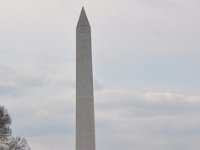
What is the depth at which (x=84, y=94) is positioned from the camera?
163 feet

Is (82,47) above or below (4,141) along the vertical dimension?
above

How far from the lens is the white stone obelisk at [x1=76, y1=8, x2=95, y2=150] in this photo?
4966cm

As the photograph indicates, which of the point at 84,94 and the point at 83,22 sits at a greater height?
the point at 83,22

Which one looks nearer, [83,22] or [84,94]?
[84,94]

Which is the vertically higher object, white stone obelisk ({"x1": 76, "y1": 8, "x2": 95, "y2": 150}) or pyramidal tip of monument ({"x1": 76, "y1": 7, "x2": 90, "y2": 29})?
pyramidal tip of monument ({"x1": 76, "y1": 7, "x2": 90, "y2": 29})

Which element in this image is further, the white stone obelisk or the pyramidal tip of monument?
the pyramidal tip of monument

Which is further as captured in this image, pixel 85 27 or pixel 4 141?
pixel 4 141

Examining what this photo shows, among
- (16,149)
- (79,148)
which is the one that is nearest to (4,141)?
(16,149)

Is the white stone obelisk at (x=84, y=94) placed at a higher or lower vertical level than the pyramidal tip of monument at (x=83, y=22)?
lower

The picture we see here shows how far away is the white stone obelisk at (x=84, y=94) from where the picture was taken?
Answer: 49.7 m

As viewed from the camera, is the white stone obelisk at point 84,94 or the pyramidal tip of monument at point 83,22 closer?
the white stone obelisk at point 84,94

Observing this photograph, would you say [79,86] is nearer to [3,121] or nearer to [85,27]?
[85,27]

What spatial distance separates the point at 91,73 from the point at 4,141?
19.5m

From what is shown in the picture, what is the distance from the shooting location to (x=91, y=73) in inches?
1980
